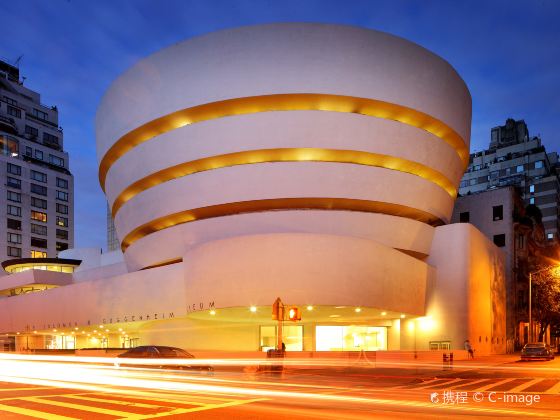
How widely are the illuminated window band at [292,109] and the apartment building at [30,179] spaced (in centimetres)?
6640

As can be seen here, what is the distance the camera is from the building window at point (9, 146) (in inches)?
4254

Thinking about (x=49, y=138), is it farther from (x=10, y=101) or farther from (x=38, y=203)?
(x=38, y=203)

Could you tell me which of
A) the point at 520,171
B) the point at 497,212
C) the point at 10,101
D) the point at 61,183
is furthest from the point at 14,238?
the point at 520,171

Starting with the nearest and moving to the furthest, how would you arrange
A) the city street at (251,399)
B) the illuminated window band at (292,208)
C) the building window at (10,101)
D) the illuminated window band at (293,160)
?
A: the city street at (251,399) → the illuminated window band at (293,160) → the illuminated window band at (292,208) → the building window at (10,101)

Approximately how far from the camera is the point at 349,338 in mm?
51781

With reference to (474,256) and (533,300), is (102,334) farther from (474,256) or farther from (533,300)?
(533,300)

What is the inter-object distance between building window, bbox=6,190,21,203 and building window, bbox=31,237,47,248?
7.86 metres

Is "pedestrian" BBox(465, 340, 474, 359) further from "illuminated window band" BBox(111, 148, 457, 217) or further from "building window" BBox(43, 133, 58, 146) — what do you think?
"building window" BBox(43, 133, 58, 146)

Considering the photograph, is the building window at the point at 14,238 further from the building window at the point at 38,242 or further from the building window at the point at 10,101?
the building window at the point at 10,101

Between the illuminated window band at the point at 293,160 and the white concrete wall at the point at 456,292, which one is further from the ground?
the illuminated window band at the point at 293,160

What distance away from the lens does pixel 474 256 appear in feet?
170

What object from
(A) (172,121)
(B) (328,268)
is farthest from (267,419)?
(A) (172,121)

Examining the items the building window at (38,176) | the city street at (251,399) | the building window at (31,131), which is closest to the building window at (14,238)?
the building window at (38,176)

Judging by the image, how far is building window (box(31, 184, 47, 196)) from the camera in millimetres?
113137
